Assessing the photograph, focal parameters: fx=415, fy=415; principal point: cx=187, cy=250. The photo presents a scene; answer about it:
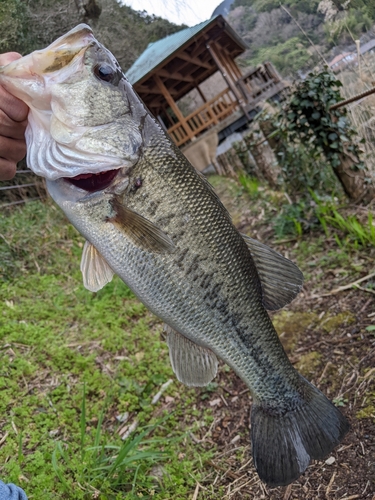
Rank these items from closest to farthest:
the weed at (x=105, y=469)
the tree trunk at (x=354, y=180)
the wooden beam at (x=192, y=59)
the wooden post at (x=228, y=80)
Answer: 1. the weed at (x=105, y=469)
2. the tree trunk at (x=354, y=180)
3. the wooden beam at (x=192, y=59)
4. the wooden post at (x=228, y=80)

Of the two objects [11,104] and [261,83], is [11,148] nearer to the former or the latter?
[11,104]

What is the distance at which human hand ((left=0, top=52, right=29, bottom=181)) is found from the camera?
1.58 meters

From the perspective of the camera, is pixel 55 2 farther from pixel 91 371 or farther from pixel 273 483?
pixel 273 483

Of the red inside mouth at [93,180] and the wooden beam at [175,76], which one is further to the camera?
the wooden beam at [175,76]

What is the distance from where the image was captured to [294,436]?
1896mm

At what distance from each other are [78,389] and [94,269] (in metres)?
1.86

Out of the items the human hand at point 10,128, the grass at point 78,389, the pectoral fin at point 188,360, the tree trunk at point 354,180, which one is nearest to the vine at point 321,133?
the tree trunk at point 354,180

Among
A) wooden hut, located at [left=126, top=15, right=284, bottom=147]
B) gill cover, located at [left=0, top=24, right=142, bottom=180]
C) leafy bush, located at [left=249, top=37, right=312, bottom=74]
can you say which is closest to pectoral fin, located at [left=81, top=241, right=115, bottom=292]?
gill cover, located at [left=0, top=24, right=142, bottom=180]

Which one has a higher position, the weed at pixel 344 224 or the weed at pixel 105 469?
the weed at pixel 105 469

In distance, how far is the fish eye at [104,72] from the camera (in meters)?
1.63

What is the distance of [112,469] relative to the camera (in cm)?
223

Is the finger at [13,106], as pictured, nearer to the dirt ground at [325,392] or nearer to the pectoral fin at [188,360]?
Result: the pectoral fin at [188,360]

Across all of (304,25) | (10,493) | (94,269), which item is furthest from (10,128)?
(304,25)

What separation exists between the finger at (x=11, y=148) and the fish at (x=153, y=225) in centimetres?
16
